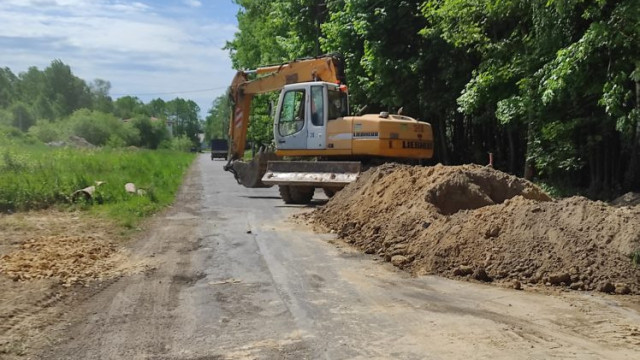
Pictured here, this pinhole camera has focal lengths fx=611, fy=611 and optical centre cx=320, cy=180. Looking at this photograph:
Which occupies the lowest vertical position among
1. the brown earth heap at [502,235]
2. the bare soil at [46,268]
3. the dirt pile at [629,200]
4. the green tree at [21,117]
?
the bare soil at [46,268]

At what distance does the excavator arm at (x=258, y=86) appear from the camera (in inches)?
660

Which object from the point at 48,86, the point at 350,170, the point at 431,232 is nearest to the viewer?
the point at 431,232

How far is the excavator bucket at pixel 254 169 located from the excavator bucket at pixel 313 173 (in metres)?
1.47

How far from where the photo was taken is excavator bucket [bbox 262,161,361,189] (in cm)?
1459

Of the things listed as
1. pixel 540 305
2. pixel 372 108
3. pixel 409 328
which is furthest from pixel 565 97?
pixel 372 108

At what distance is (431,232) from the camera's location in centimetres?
872

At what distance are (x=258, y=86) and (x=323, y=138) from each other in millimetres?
3968

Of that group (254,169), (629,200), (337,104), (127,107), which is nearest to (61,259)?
(337,104)

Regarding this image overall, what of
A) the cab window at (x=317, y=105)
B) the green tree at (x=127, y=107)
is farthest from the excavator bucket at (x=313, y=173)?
the green tree at (x=127, y=107)

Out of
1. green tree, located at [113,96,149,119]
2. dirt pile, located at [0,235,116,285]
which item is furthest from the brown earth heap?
green tree, located at [113,96,149,119]

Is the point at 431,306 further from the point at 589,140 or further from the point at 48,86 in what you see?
the point at 48,86

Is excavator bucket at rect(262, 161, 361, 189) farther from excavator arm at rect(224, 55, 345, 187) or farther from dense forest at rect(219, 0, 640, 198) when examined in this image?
dense forest at rect(219, 0, 640, 198)

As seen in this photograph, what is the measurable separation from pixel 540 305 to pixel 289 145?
10.9 meters

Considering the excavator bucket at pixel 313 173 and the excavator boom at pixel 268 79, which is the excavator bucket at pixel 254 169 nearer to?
the excavator boom at pixel 268 79
